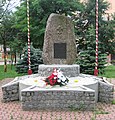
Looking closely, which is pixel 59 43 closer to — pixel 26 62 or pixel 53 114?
pixel 53 114

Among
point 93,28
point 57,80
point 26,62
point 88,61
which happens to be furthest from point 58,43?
point 93,28

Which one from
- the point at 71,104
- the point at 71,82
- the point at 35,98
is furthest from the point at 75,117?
the point at 71,82

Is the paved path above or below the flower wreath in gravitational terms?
below

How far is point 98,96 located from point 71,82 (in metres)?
1.10

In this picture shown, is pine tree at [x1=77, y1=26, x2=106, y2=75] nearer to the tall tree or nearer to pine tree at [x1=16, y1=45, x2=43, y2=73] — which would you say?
pine tree at [x1=16, y1=45, x2=43, y2=73]

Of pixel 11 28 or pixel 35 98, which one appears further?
pixel 11 28

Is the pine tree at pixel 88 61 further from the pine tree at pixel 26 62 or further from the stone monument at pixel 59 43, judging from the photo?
the stone monument at pixel 59 43

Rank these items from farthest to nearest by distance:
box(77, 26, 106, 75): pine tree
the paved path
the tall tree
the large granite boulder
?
the tall tree → box(77, 26, 106, 75): pine tree → the large granite boulder → the paved path

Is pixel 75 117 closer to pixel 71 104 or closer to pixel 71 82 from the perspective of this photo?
pixel 71 104

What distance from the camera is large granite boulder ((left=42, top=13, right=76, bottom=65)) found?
40.5 ft

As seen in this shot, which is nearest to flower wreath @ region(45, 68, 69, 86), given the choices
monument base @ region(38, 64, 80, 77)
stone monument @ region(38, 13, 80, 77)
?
monument base @ region(38, 64, 80, 77)

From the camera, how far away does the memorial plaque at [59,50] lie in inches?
487

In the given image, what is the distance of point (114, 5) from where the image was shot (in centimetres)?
Result: 4941

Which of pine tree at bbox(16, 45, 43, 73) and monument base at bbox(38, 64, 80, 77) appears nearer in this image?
monument base at bbox(38, 64, 80, 77)
